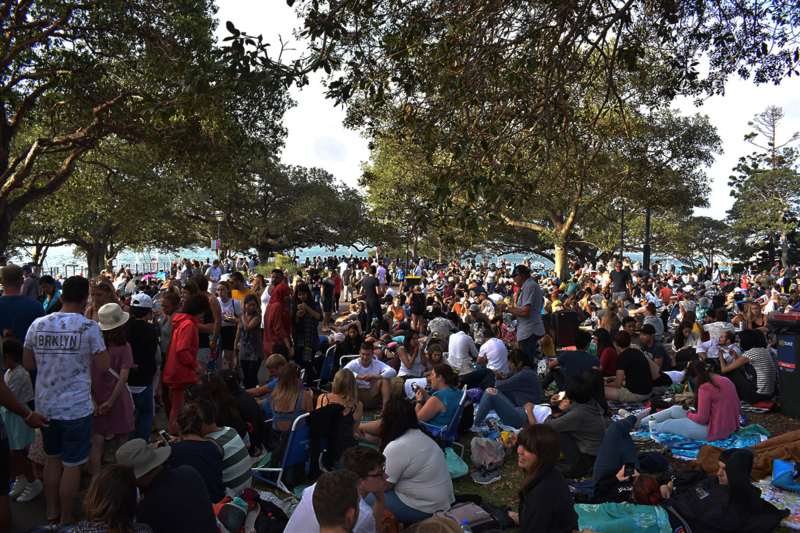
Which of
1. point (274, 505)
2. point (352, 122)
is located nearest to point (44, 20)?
point (352, 122)

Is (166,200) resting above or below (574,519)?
above

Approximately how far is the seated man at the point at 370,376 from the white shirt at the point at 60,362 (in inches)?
146

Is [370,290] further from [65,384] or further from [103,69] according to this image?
[65,384]

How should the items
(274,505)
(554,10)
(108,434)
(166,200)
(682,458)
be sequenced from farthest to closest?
1. (166,200)
2. (554,10)
3. (682,458)
4. (108,434)
5. (274,505)

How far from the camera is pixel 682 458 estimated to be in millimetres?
6117

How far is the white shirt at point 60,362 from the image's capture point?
12.8 ft

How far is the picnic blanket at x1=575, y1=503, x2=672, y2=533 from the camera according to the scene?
4.14 m

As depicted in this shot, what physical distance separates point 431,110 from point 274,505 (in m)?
5.02

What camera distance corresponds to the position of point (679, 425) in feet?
21.5

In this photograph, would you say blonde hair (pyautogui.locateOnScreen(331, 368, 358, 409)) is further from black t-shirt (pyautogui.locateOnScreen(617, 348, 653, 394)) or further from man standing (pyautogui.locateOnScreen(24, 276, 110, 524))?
black t-shirt (pyautogui.locateOnScreen(617, 348, 653, 394))

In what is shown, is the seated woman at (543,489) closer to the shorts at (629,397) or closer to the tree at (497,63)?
the tree at (497,63)

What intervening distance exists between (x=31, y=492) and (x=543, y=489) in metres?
3.96

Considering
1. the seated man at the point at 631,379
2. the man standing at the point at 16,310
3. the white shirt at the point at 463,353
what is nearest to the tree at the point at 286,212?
the white shirt at the point at 463,353

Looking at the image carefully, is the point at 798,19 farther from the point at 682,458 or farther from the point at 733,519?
the point at 733,519
